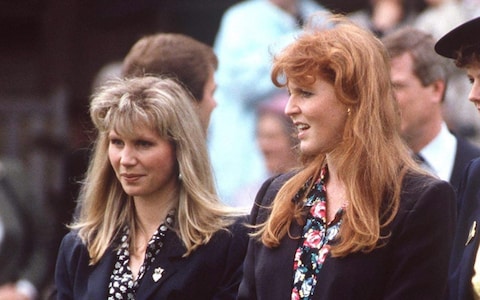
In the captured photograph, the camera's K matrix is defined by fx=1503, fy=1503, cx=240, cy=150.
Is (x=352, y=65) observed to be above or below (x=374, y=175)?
above

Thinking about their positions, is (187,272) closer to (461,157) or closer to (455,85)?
(461,157)

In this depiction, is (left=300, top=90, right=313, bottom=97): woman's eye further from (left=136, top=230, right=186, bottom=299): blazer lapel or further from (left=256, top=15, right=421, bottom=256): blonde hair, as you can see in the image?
(left=136, top=230, right=186, bottom=299): blazer lapel

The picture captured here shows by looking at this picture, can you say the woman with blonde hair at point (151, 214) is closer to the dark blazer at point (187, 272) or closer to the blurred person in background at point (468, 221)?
the dark blazer at point (187, 272)

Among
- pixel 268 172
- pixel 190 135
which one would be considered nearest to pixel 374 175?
pixel 190 135

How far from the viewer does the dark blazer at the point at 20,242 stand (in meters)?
9.16

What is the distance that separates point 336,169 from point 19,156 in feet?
21.3

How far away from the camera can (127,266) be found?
6.00 meters

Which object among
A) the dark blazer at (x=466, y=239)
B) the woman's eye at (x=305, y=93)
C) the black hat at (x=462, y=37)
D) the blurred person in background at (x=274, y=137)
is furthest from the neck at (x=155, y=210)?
the blurred person in background at (x=274, y=137)

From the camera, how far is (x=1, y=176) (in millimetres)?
9828

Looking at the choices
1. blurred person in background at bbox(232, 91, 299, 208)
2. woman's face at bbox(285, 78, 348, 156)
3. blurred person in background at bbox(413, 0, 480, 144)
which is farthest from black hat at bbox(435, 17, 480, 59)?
blurred person in background at bbox(413, 0, 480, 144)

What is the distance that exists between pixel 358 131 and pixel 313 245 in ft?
1.44

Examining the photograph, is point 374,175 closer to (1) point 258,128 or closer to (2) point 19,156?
(1) point 258,128

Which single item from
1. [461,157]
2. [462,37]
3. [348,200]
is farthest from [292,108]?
[461,157]

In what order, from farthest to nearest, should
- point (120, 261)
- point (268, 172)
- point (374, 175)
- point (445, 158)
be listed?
point (268, 172)
point (445, 158)
point (120, 261)
point (374, 175)
